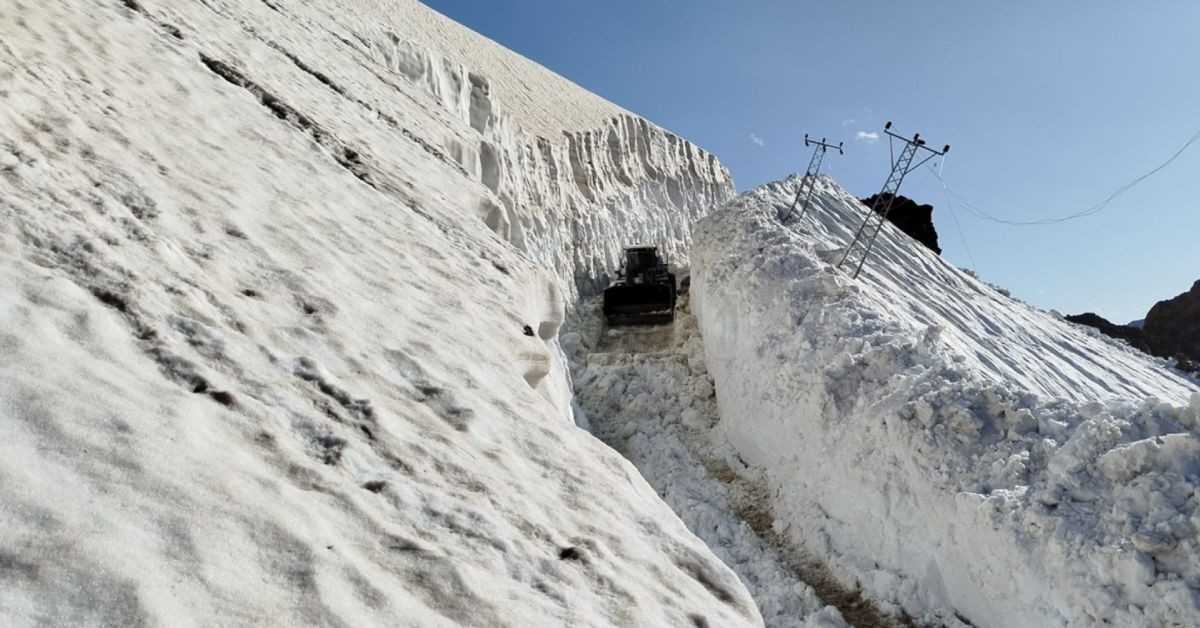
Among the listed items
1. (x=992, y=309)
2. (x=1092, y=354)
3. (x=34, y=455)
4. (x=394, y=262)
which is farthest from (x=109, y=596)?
(x=1092, y=354)

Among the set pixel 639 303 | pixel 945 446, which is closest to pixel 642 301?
pixel 639 303

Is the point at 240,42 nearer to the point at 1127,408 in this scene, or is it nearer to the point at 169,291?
the point at 169,291

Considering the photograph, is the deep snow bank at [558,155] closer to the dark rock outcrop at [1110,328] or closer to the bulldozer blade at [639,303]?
the bulldozer blade at [639,303]

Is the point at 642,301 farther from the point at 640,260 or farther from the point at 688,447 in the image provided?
the point at 688,447

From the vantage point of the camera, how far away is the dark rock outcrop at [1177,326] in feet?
85.0

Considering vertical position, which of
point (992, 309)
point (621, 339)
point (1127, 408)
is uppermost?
point (992, 309)

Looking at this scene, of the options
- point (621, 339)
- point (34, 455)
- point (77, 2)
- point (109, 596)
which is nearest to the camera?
point (109, 596)

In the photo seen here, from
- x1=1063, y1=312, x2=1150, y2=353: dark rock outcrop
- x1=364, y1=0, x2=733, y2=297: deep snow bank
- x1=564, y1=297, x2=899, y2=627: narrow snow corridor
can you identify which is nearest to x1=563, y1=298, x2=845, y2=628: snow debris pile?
x1=564, y1=297, x2=899, y2=627: narrow snow corridor

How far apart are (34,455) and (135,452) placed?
0.23m

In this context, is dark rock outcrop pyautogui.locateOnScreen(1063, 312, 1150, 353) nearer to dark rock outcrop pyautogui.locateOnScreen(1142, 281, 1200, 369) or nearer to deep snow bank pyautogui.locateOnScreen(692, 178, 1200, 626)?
dark rock outcrop pyautogui.locateOnScreen(1142, 281, 1200, 369)

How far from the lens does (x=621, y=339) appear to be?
1652 cm

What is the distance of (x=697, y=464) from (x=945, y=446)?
12.0 ft

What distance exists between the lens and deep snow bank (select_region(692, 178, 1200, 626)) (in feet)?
18.6

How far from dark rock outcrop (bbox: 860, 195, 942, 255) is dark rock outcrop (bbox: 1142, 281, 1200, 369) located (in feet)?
26.4
